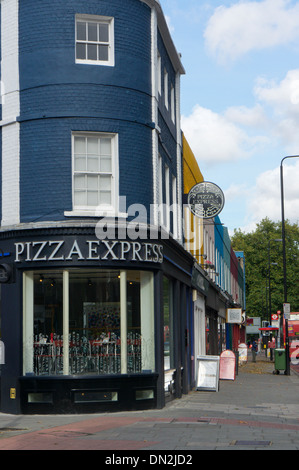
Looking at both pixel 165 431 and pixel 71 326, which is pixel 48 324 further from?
pixel 165 431

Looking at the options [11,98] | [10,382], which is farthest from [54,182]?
[10,382]

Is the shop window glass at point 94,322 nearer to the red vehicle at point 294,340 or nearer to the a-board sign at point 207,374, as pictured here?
the a-board sign at point 207,374

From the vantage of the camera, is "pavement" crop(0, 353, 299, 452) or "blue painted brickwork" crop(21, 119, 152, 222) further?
"blue painted brickwork" crop(21, 119, 152, 222)

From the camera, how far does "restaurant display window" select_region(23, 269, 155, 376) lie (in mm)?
17172

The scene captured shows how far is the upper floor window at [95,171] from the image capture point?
1769cm

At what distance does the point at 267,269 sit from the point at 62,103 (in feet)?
258

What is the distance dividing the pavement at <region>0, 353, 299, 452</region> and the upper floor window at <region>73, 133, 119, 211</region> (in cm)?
496

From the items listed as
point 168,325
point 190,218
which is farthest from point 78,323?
point 190,218

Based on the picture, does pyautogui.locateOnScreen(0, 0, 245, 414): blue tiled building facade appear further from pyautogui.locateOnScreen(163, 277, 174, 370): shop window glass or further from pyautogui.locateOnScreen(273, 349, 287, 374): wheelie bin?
pyautogui.locateOnScreen(273, 349, 287, 374): wheelie bin

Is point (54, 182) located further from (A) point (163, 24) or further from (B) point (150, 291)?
(A) point (163, 24)

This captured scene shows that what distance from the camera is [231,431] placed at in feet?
44.7

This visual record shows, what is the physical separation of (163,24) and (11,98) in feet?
17.0

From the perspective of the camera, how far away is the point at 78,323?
1728 centimetres

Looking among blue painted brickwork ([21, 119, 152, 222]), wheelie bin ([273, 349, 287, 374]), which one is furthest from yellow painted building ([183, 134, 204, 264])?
blue painted brickwork ([21, 119, 152, 222])
